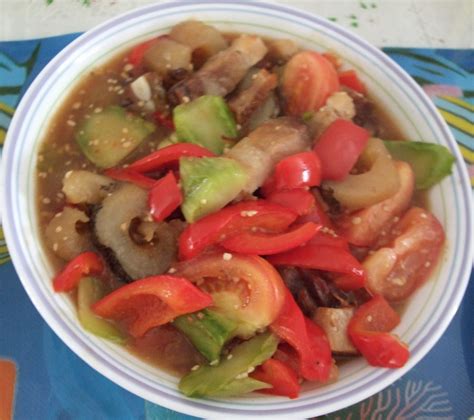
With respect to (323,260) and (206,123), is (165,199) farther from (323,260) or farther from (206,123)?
(323,260)

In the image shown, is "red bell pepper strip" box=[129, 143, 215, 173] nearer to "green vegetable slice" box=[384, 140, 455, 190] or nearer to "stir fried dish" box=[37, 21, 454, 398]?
"stir fried dish" box=[37, 21, 454, 398]

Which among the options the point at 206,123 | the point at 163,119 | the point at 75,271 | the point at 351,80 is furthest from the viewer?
the point at 351,80

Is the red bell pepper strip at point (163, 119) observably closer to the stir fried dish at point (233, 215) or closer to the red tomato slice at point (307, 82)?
the stir fried dish at point (233, 215)

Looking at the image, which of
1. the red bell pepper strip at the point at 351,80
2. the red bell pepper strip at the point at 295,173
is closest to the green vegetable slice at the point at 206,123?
the red bell pepper strip at the point at 295,173

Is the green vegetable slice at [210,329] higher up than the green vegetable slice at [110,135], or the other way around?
the green vegetable slice at [110,135]

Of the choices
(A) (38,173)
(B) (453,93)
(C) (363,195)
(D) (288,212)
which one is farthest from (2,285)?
(B) (453,93)

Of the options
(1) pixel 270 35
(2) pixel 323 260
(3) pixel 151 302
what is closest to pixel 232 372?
(3) pixel 151 302

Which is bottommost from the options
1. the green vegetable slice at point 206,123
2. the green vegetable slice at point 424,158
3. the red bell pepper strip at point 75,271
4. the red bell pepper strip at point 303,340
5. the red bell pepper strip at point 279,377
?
the red bell pepper strip at point 279,377
